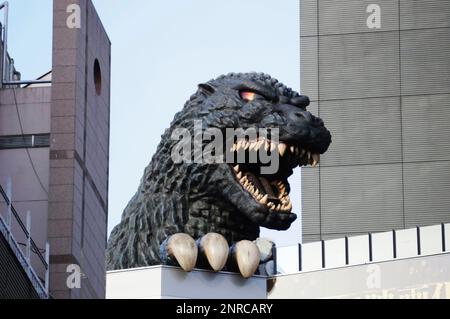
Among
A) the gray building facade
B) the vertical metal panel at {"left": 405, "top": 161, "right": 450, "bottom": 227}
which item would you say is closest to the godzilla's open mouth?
the vertical metal panel at {"left": 405, "top": 161, "right": 450, "bottom": 227}

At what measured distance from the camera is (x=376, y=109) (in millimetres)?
60219

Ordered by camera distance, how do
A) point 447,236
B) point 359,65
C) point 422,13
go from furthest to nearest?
point 359,65
point 422,13
point 447,236

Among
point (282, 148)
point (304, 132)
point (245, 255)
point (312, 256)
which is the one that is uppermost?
point (304, 132)

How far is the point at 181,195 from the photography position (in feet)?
89.5

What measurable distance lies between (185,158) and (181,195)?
504mm

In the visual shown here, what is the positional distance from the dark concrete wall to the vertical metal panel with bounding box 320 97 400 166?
325 inches

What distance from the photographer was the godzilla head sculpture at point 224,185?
1054 inches

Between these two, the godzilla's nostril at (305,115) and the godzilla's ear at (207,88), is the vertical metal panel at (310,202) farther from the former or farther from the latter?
the godzilla's nostril at (305,115)

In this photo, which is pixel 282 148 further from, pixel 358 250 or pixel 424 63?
pixel 424 63

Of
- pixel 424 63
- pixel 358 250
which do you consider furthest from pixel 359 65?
pixel 358 250

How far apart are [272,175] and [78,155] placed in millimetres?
37551

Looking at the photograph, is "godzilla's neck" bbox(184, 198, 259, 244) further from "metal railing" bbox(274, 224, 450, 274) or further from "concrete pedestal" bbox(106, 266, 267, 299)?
"metal railing" bbox(274, 224, 450, 274)
